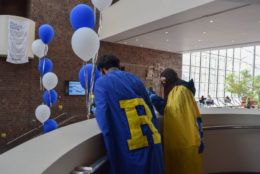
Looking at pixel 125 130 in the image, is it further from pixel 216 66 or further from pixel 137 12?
pixel 216 66

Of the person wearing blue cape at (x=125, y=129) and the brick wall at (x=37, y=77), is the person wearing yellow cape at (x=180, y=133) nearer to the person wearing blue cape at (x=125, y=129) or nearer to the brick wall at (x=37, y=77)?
the person wearing blue cape at (x=125, y=129)

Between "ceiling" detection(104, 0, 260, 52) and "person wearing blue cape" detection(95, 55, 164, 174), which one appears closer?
"person wearing blue cape" detection(95, 55, 164, 174)

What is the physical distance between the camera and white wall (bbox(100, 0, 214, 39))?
6502 mm

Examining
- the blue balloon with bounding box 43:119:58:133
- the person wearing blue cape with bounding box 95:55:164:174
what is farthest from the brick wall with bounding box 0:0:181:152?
the person wearing blue cape with bounding box 95:55:164:174

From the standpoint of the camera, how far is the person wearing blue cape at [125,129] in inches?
44.9

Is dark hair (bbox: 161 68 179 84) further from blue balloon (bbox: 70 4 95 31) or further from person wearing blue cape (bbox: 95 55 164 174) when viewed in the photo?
blue balloon (bbox: 70 4 95 31)

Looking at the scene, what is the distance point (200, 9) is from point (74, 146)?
6.20 metres

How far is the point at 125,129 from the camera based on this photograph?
3.80ft

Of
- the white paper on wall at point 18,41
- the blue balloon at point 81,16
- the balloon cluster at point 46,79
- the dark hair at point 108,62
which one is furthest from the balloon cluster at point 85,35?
the white paper on wall at point 18,41

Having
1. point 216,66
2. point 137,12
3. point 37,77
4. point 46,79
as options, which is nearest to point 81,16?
point 46,79

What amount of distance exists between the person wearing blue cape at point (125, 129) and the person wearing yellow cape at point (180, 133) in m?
0.44

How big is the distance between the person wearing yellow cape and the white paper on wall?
7.81 m

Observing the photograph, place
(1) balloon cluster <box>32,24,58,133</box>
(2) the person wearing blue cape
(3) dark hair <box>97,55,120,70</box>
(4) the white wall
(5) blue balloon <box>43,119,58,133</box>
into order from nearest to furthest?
(2) the person wearing blue cape, (3) dark hair <box>97,55,120,70</box>, (1) balloon cluster <box>32,24,58,133</box>, (5) blue balloon <box>43,119,58,133</box>, (4) the white wall

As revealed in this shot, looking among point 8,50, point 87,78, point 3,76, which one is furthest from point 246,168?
point 3,76
